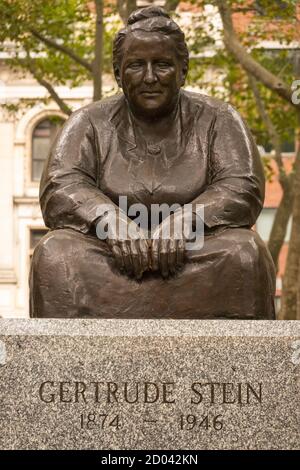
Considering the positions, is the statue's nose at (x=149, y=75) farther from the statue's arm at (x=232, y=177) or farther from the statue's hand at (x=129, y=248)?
the statue's hand at (x=129, y=248)

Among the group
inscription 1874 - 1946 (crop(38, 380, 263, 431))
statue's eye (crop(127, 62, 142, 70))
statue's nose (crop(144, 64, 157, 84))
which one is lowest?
inscription 1874 - 1946 (crop(38, 380, 263, 431))

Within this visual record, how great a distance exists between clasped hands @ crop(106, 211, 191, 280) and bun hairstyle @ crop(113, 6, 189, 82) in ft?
4.24

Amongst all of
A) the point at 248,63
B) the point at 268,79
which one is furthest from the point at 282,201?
the point at 268,79

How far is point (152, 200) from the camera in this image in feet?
31.8

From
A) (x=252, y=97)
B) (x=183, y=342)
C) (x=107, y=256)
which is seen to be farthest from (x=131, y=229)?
(x=252, y=97)

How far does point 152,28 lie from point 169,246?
1536 millimetres

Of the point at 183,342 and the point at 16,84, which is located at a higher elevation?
the point at 183,342

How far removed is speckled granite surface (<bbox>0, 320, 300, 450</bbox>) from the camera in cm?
821

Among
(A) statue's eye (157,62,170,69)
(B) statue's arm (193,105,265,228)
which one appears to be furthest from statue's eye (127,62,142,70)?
(B) statue's arm (193,105,265,228)

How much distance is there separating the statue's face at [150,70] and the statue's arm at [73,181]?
1.42 feet

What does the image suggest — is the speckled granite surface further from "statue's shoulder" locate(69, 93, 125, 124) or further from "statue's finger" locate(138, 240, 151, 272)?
"statue's shoulder" locate(69, 93, 125, 124)

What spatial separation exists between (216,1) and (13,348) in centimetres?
1434

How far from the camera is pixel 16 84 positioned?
1670 inches
